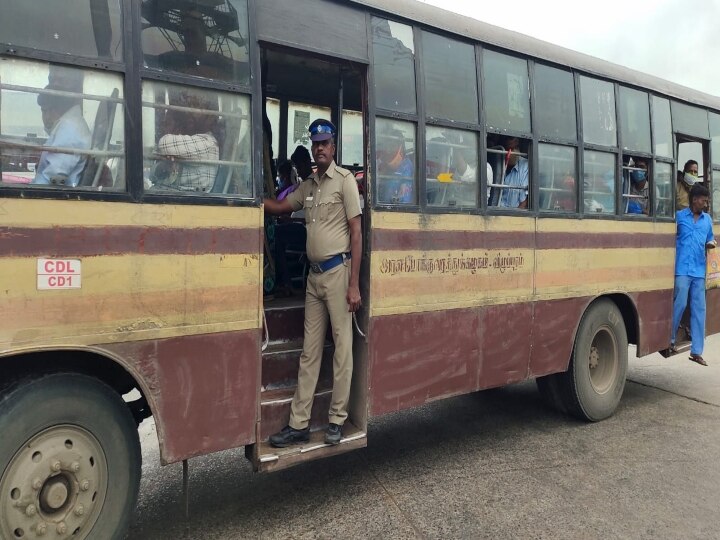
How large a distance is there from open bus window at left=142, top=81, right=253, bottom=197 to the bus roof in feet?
4.01

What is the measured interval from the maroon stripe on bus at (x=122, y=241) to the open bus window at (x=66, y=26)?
83 cm

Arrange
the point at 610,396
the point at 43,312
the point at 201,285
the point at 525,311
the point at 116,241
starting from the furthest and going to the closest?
the point at 610,396 < the point at 525,311 < the point at 201,285 < the point at 116,241 < the point at 43,312

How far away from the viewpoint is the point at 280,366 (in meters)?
3.57

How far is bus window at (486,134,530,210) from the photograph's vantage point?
4355mm

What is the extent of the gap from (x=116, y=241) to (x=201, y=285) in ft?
1.60

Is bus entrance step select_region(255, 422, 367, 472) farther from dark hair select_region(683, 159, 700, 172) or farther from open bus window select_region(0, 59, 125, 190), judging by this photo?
dark hair select_region(683, 159, 700, 172)

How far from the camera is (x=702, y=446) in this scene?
4586mm

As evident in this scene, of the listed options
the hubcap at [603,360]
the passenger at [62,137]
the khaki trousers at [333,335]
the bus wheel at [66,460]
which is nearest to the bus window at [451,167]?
the khaki trousers at [333,335]

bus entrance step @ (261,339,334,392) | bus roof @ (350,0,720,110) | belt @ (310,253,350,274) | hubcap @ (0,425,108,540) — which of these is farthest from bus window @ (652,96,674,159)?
hubcap @ (0,425,108,540)

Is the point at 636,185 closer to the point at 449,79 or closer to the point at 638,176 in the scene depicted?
the point at 638,176

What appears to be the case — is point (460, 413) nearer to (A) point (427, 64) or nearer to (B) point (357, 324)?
(B) point (357, 324)

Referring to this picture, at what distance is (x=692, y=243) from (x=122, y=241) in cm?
560

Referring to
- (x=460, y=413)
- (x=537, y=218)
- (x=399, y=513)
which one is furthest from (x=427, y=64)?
(x=460, y=413)

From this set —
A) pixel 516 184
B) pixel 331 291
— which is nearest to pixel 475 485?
pixel 331 291
